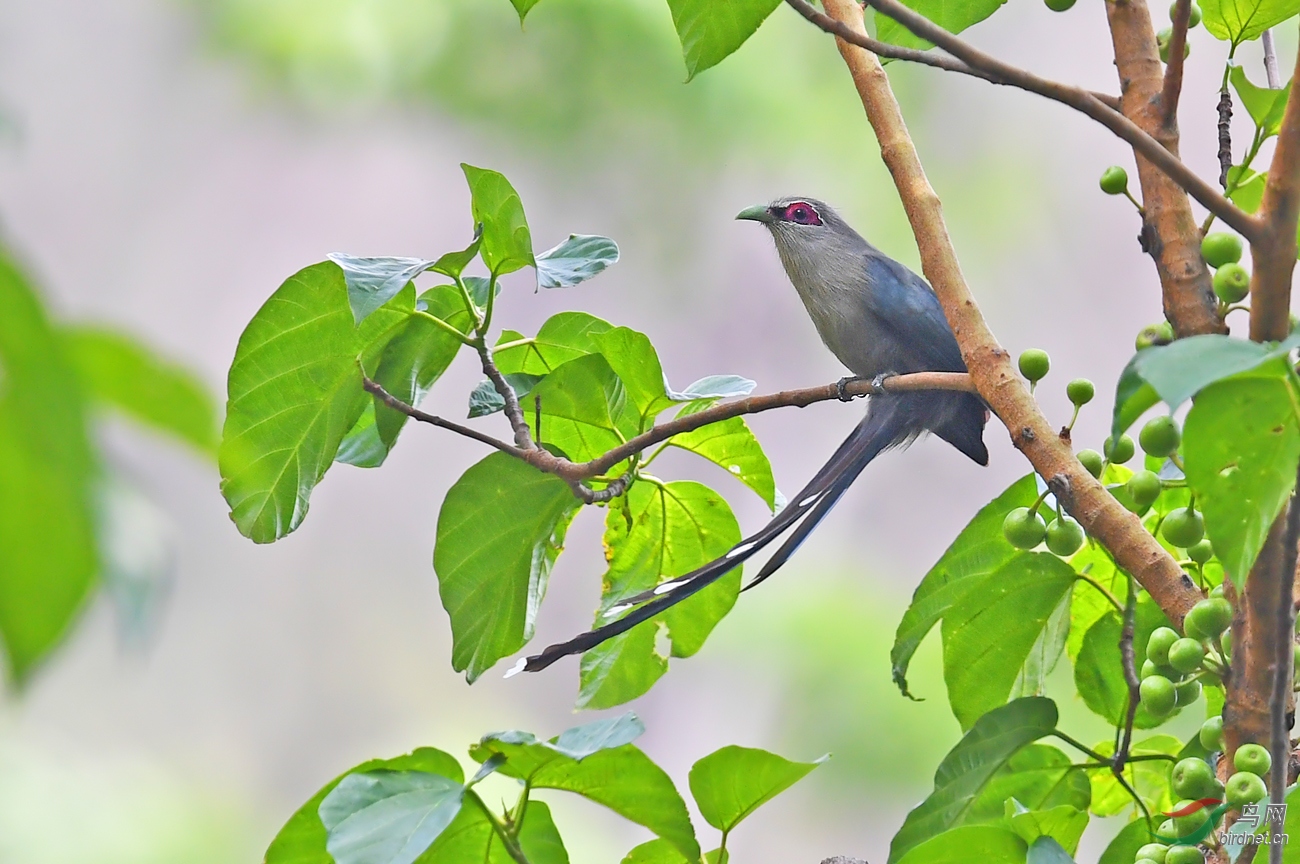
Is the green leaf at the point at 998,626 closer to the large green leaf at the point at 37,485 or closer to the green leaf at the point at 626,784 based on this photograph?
the green leaf at the point at 626,784

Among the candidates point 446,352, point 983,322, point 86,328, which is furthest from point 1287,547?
point 446,352

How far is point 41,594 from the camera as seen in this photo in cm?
18

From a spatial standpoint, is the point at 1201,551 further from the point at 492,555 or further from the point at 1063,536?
the point at 492,555

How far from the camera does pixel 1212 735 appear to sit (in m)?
0.64

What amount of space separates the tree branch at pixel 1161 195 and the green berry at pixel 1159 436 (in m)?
0.08

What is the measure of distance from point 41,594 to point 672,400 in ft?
2.25

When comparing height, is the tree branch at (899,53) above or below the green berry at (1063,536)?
above

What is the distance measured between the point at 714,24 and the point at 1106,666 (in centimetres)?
55

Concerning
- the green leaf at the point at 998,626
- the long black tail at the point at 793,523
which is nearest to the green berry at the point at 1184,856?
the green leaf at the point at 998,626


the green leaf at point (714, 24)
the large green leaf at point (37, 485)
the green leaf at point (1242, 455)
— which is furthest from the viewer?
the green leaf at point (714, 24)

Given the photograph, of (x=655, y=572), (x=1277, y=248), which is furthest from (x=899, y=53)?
(x=655, y=572)

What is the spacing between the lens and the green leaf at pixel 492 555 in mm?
821

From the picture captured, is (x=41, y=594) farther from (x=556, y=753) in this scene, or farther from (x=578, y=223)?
(x=578, y=223)

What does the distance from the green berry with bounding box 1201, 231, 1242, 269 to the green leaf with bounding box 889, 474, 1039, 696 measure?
0.67 feet
